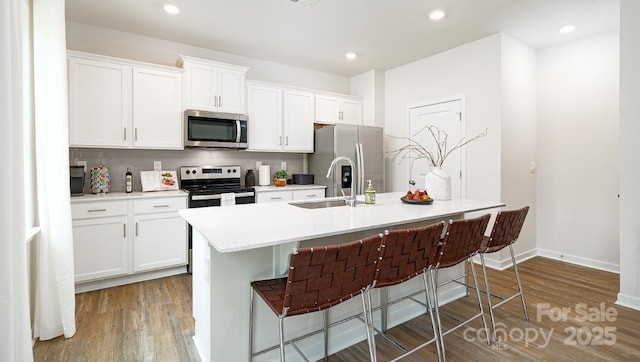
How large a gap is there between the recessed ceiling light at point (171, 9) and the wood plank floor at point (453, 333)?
266cm

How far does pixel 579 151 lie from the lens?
3.75 meters

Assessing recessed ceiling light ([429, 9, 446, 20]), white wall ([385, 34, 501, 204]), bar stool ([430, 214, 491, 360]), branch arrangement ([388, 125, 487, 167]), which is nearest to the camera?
bar stool ([430, 214, 491, 360])

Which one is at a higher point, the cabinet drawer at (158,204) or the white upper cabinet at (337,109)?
the white upper cabinet at (337,109)

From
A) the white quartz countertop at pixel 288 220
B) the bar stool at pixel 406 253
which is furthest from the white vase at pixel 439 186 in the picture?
the bar stool at pixel 406 253

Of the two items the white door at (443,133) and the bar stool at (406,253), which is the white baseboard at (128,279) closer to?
the bar stool at (406,253)

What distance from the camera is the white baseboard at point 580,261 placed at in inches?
139

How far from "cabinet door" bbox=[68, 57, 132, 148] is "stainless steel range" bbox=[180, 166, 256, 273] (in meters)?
0.78

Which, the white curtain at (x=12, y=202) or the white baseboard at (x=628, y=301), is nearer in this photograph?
the white curtain at (x=12, y=202)

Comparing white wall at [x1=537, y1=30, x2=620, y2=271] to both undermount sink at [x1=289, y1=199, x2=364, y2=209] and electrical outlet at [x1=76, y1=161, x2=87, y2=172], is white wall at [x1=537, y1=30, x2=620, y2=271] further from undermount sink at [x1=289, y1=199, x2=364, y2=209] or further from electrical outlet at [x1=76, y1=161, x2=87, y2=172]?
electrical outlet at [x1=76, y1=161, x2=87, y2=172]

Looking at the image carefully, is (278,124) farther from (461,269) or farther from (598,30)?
(598,30)

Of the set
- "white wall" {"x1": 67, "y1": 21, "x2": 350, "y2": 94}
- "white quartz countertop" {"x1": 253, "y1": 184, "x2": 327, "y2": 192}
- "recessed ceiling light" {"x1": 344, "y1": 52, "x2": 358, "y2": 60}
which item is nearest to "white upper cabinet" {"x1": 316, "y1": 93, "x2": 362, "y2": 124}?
"white wall" {"x1": 67, "y1": 21, "x2": 350, "y2": 94}

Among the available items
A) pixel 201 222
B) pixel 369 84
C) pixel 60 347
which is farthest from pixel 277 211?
pixel 369 84

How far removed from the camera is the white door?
3.98 m

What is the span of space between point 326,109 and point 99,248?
129 inches
